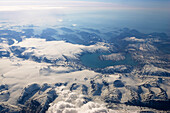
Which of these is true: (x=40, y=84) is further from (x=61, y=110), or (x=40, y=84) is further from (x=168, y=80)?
(x=168, y=80)

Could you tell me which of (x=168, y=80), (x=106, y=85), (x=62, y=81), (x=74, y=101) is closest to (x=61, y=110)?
(x=74, y=101)

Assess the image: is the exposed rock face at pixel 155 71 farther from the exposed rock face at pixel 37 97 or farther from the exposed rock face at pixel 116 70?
the exposed rock face at pixel 37 97

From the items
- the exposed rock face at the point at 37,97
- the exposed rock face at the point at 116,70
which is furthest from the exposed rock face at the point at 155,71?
the exposed rock face at the point at 37,97

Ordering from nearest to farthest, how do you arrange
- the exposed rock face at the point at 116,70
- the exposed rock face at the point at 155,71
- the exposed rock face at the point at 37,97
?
the exposed rock face at the point at 37,97 → the exposed rock face at the point at 155,71 → the exposed rock face at the point at 116,70

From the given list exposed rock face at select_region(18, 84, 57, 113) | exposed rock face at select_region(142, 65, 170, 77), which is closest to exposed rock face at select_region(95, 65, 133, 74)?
exposed rock face at select_region(142, 65, 170, 77)

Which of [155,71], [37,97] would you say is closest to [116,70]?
[155,71]

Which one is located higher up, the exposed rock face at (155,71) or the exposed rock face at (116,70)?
the exposed rock face at (155,71)

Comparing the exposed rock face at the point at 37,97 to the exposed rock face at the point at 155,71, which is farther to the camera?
the exposed rock face at the point at 155,71

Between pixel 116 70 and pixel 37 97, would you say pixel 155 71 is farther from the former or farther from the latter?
pixel 37 97

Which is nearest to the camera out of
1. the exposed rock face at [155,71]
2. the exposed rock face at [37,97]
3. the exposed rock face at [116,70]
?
the exposed rock face at [37,97]

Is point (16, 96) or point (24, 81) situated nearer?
point (16, 96)

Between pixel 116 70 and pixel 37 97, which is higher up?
pixel 37 97
